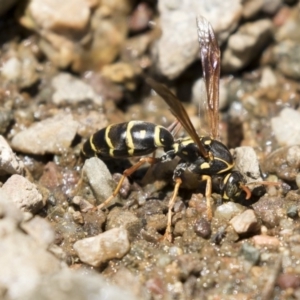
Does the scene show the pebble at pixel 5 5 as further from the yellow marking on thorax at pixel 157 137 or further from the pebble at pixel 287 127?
the pebble at pixel 287 127

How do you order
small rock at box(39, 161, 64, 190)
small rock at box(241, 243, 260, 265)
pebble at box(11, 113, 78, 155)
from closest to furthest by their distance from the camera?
small rock at box(241, 243, 260, 265) < small rock at box(39, 161, 64, 190) < pebble at box(11, 113, 78, 155)

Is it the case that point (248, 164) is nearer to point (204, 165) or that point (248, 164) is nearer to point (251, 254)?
point (204, 165)

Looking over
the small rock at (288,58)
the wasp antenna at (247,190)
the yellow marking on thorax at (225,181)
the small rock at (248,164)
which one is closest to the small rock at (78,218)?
the yellow marking on thorax at (225,181)

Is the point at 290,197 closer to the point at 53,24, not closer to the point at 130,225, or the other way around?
the point at 130,225

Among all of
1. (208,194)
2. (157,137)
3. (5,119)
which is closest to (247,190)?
(208,194)

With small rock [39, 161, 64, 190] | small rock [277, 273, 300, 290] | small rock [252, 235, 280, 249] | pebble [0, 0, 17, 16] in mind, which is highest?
pebble [0, 0, 17, 16]

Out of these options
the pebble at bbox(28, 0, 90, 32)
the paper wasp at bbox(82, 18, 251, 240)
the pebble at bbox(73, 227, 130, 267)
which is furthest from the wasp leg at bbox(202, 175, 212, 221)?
the pebble at bbox(28, 0, 90, 32)

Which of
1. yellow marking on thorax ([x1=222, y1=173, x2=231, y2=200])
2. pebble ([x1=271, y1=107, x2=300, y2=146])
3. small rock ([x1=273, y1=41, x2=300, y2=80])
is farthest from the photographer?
small rock ([x1=273, y1=41, x2=300, y2=80])

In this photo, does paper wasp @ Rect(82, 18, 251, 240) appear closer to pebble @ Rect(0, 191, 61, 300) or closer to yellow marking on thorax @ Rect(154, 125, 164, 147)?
yellow marking on thorax @ Rect(154, 125, 164, 147)
